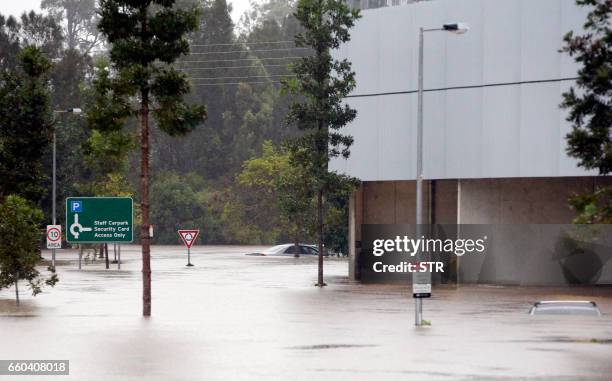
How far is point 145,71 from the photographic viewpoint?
35.7 meters

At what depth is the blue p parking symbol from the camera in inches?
2452

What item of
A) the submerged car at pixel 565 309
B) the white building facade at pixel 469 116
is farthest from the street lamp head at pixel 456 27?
the white building facade at pixel 469 116

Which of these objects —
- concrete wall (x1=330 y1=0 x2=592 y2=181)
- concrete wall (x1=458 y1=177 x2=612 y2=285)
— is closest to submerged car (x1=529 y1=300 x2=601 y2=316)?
concrete wall (x1=330 y1=0 x2=592 y2=181)

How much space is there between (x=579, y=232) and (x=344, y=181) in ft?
33.4

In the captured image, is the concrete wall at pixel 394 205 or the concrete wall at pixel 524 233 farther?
the concrete wall at pixel 394 205

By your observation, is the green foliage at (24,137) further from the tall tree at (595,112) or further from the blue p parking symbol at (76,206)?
the tall tree at (595,112)

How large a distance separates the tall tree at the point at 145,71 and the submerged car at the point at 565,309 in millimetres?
11530

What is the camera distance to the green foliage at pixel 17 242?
127 ft

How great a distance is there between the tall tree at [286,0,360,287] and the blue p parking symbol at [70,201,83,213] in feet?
46.5

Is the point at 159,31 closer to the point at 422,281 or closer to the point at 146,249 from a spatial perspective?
the point at 146,249

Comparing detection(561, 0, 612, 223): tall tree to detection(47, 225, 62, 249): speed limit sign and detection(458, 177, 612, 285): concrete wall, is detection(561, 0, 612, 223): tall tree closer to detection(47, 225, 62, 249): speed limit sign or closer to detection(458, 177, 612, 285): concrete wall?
detection(458, 177, 612, 285): concrete wall

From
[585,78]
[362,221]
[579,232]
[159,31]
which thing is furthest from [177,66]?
[585,78]

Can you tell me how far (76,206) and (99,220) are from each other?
144 centimetres

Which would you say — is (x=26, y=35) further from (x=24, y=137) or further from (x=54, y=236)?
(x=24, y=137)
